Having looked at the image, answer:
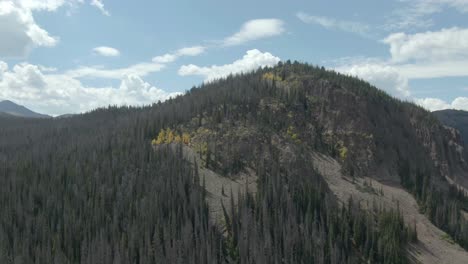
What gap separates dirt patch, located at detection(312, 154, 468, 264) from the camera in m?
89.9

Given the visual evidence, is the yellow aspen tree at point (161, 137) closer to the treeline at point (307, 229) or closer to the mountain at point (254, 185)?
the mountain at point (254, 185)

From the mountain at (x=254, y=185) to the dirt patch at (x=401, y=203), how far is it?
369mm

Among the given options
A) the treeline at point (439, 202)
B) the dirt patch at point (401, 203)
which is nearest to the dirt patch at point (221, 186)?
the dirt patch at point (401, 203)

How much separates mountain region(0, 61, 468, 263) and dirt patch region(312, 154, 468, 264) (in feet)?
1.21

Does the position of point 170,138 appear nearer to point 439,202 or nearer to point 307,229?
point 307,229

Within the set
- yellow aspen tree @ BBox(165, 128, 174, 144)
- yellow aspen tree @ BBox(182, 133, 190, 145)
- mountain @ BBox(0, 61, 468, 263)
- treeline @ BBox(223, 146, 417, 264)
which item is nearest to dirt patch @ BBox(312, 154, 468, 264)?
mountain @ BBox(0, 61, 468, 263)

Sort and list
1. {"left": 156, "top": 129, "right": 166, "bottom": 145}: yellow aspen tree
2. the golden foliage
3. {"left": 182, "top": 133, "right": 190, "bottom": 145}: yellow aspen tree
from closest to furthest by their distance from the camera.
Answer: {"left": 182, "top": 133, "right": 190, "bottom": 145}: yellow aspen tree, the golden foliage, {"left": 156, "top": 129, "right": 166, "bottom": 145}: yellow aspen tree

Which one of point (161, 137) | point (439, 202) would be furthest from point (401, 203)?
point (161, 137)

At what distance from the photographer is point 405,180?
12156 centimetres

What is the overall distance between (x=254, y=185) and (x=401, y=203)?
36.8 meters

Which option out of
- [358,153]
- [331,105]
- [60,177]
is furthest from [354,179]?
[60,177]

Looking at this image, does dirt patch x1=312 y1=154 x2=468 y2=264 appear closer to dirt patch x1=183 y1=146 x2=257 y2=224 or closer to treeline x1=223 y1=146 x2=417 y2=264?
treeline x1=223 y1=146 x2=417 y2=264

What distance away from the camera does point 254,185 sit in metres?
105

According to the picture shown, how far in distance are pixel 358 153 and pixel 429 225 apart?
104 ft
